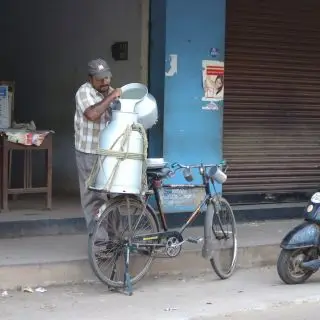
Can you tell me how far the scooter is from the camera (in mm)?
6277

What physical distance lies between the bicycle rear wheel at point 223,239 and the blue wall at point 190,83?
131 cm

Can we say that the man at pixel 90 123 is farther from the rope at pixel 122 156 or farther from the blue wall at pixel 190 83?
the blue wall at pixel 190 83

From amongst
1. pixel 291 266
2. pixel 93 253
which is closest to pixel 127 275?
pixel 93 253

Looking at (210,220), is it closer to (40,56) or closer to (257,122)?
(257,122)

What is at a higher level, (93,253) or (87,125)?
(87,125)

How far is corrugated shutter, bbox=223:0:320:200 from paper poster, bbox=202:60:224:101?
40cm

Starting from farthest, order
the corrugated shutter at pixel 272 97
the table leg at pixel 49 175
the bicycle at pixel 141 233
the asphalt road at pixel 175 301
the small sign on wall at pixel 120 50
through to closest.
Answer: the corrugated shutter at pixel 272 97, the small sign on wall at pixel 120 50, the table leg at pixel 49 175, the bicycle at pixel 141 233, the asphalt road at pixel 175 301

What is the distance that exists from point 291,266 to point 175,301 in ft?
4.01

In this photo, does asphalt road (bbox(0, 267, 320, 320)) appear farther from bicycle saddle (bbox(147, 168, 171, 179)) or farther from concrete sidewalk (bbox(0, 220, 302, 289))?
bicycle saddle (bbox(147, 168, 171, 179))

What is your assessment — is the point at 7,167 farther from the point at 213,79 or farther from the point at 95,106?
the point at 213,79

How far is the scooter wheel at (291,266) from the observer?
6359 millimetres

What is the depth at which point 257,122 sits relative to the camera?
8.98 m

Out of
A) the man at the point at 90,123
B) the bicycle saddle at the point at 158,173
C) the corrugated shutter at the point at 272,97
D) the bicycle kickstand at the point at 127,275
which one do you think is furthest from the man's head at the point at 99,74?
the corrugated shutter at the point at 272,97

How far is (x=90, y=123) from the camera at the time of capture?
613cm
